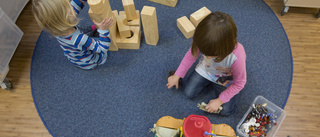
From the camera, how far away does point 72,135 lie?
44.8 inches

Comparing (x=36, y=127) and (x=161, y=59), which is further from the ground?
(x=161, y=59)

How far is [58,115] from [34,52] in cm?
45

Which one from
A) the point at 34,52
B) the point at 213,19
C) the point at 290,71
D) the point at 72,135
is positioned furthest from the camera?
the point at 34,52

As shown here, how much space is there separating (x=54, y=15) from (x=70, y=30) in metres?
0.11

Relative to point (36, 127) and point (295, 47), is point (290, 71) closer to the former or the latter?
point (295, 47)

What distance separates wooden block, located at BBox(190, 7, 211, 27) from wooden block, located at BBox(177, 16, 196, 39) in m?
0.03

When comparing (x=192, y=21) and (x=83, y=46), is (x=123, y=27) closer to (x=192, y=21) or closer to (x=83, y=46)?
(x=83, y=46)

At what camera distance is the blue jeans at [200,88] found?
1.09 m

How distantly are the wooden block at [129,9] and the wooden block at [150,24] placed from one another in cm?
13

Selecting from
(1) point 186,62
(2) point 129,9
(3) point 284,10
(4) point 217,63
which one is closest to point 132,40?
(2) point 129,9

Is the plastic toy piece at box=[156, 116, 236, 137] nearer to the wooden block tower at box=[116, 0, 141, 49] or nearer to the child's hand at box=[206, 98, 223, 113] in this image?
the child's hand at box=[206, 98, 223, 113]

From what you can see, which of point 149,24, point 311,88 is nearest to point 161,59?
point 149,24

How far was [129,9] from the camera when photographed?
1271mm

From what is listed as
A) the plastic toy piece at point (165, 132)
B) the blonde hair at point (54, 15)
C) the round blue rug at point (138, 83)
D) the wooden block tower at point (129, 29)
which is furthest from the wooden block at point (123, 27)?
the plastic toy piece at point (165, 132)
